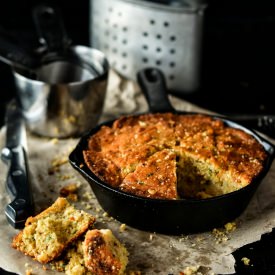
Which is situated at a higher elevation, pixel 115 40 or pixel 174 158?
pixel 174 158

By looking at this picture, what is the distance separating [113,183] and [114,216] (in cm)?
26

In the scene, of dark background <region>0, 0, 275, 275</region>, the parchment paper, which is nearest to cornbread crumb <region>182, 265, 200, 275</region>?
the parchment paper

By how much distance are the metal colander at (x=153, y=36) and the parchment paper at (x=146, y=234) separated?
111cm

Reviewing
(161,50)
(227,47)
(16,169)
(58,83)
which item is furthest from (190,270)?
(227,47)

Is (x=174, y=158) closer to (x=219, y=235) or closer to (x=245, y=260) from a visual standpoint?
(x=219, y=235)

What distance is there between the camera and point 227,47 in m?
5.39

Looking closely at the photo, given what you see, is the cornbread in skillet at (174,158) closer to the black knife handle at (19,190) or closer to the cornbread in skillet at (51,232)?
the cornbread in skillet at (51,232)

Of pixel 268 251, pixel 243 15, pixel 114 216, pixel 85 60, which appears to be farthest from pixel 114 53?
pixel 268 251

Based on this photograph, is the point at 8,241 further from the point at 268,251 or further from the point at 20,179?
the point at 268,251

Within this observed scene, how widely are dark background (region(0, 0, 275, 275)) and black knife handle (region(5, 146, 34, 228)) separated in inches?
34.3

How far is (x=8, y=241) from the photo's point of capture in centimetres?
325

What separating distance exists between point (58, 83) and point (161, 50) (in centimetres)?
94

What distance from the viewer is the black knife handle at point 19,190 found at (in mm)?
3330

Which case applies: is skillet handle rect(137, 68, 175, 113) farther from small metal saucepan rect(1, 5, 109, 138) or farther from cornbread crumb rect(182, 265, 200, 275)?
cornbread crumb rect(182, 265, 200, 275)
